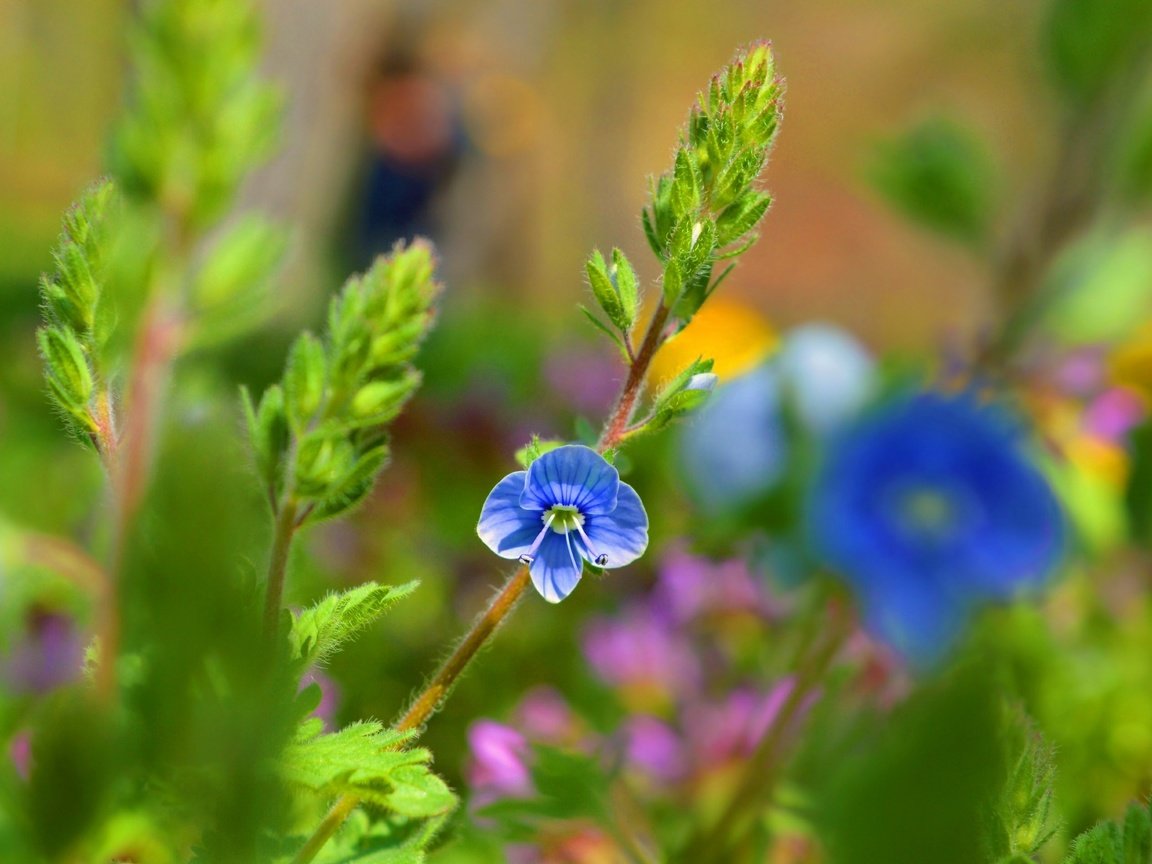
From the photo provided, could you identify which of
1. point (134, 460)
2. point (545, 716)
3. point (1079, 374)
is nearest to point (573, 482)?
point (134, 460)

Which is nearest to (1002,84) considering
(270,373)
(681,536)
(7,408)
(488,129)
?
(488,129)

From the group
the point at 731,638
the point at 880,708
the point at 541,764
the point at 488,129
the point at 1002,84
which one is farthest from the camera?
the point at 1002,84

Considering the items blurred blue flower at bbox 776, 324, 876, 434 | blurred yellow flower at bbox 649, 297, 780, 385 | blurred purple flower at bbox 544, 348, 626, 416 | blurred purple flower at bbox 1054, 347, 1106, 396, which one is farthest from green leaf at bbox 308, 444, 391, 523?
blurred yellow flower at bbox 649, 297, 780, 385

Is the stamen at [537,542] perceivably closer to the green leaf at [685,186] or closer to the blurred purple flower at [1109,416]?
the green leaf at [685,186]

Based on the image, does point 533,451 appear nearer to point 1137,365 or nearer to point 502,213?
point 1137,365

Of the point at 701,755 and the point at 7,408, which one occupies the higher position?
the point at 7,408

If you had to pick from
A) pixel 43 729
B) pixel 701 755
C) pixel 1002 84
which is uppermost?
pixel 1002 84

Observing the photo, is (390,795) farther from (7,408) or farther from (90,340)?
(7,408)
